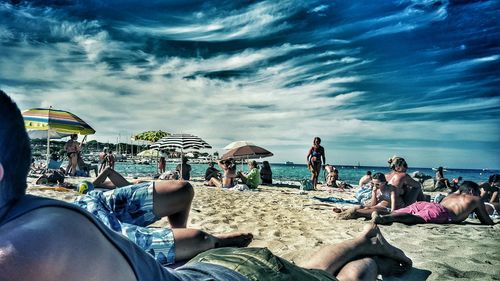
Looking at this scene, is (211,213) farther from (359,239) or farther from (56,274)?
(56,274)

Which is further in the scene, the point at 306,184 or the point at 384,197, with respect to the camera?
the point at 306,184

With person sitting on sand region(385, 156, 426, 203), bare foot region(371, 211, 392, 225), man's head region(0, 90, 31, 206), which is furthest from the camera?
person sitting on sand region(385, 156, 426, 203)

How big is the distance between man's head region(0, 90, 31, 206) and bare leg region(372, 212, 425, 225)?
4.92 meters

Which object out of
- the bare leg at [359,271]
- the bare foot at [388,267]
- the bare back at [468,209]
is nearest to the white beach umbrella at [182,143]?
the bare back at [468,209]

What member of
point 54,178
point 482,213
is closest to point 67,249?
point 482,213

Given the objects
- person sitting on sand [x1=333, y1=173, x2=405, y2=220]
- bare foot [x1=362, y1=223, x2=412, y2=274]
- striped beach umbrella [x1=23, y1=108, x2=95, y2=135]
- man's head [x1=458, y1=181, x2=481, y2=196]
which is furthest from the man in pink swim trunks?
striped beach umbrella [x1=23, y1=108, x2=95, y2=135]

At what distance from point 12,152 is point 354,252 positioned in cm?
215

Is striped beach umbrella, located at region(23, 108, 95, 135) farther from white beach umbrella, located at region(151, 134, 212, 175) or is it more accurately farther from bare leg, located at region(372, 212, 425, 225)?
bare leg, located at region(372, 212, 425, 225)

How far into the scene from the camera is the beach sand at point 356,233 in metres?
3.04

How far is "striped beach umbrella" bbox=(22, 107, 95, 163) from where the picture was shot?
10.7 m

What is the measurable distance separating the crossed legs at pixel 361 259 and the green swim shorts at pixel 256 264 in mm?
668

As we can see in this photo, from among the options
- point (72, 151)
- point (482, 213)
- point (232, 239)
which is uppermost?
point (72, 151)

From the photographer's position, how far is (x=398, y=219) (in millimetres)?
5156

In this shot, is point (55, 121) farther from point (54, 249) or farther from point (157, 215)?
point (54, 249)
